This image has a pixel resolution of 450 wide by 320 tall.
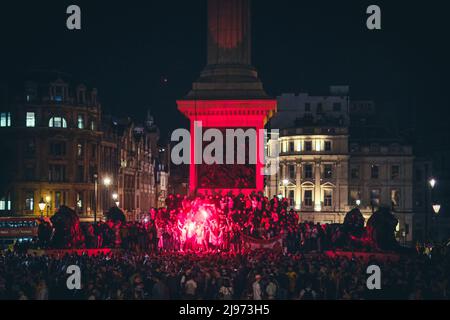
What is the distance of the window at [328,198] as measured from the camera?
10300 cm

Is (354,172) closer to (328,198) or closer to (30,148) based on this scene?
(328,198)

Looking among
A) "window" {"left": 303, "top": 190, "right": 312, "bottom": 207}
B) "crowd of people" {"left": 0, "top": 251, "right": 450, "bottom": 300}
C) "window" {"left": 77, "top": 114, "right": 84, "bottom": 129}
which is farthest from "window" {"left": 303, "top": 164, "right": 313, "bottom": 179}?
"crowd of people" {"left": 0, "top": 251, "right": 450, "bottom": 300}

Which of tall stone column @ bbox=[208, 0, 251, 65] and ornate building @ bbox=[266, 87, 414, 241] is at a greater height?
tall stone column @ bbox=[208, 0, 251, 65]

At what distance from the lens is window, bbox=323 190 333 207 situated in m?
103

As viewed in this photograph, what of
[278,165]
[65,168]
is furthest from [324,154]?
[65,168]

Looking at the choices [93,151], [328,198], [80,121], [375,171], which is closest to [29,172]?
[80,121]

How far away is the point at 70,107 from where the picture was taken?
93.2 meters

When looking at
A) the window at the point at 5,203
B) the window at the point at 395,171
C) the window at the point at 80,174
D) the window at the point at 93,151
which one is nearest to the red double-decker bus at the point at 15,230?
the window at the point at 5,203

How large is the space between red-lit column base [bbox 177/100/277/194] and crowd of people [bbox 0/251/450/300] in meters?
17.7

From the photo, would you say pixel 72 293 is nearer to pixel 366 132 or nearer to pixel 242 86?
pixel 242 86

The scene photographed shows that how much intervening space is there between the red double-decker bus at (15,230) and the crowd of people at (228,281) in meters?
22.6

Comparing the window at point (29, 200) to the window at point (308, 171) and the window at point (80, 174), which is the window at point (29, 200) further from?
the window at point (308, 171)

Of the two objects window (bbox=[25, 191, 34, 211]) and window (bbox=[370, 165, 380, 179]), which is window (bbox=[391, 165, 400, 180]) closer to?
window (bbox=[370, 165, 380, 179])

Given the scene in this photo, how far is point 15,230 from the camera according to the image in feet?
185
